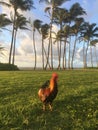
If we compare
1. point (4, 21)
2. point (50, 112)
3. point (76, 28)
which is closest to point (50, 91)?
point (50, 112)

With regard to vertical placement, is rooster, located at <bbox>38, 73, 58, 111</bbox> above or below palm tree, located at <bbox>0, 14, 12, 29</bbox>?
below

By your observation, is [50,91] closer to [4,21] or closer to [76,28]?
[4,21]

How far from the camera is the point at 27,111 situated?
10.9 m

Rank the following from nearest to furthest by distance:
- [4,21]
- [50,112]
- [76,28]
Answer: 1. [50,112]
2. [4,21]
3. [76,28]

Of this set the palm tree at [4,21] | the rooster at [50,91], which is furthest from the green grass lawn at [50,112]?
the palm tree at [4,21]

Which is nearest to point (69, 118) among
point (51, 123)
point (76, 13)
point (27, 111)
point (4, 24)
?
point (51, 123)

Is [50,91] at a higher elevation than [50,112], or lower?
higher

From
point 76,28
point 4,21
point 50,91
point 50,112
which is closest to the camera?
point 50,91

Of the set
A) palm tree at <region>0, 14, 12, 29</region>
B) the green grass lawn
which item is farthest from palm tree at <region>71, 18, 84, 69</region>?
the green grass lawn

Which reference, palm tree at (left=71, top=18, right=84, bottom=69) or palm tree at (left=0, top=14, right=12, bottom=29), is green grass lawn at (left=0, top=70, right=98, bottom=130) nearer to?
palm tree at (left=0, top=14, right=12, bottom=29)

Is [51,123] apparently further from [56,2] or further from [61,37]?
[61,37]

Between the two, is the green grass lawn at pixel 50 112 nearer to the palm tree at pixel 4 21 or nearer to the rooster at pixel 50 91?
the rooster at pixel 50 91

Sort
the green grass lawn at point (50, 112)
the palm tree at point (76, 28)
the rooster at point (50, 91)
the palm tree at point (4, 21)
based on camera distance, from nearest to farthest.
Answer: the green grass lawn at point (50, 112), the rooster at point (50, 91), the palm tree at point (4, 21), the palm tree at point (76, 28)

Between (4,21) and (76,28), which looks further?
(76,28)
